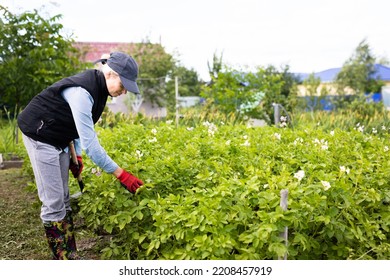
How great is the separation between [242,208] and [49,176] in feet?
4.37

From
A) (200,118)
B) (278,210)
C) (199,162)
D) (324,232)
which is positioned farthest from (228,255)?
(200,118)

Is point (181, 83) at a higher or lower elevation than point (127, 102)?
higher

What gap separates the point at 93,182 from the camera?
3.65m

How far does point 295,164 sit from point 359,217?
1058 mm

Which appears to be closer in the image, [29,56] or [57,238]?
[57,238]

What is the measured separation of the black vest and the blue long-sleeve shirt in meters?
0.09

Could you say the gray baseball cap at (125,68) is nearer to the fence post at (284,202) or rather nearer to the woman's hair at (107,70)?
the woman's hair at (107,70)

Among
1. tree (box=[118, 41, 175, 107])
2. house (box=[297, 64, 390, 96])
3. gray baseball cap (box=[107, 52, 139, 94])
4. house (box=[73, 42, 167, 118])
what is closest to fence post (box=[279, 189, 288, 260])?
gray baseball cap (box=[107, 52, 139, 94])

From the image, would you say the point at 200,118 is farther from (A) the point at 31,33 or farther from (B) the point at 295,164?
(B) the point at 295,164

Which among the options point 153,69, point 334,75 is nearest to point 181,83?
point 153,69

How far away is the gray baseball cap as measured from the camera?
317 centimetres

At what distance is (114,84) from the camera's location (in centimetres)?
325

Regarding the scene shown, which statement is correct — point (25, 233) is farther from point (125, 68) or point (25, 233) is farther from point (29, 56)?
point (29, 56)

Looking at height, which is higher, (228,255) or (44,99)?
(44,99)
